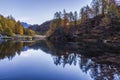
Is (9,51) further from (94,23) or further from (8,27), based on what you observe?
(8,27)

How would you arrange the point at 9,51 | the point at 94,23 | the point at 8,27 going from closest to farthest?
1. the point at 9,51
2. the point at 94,23
3. the point at 8,27

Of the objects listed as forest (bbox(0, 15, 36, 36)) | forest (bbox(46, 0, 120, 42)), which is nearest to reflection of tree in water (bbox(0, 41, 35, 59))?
forest (bbox(46, 0, 120, 42))

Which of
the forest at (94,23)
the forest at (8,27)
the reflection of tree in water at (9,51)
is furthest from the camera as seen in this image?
the forest at (8,27)

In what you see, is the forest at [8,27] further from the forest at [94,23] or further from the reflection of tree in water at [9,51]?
the reflection of tree in water at [9,51]

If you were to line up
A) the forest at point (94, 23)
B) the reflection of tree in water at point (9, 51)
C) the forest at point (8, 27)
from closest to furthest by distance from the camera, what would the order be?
the reflection of tree in water at point (9, 51), the forest at point (94, 23), the forest at point (8, 27)

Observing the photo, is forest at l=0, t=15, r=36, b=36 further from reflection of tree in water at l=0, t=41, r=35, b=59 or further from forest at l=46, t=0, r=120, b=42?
reflection of tree in water at l=0, t=41, r=35, b=59

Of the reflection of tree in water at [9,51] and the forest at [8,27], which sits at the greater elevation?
the forest at [8,27]

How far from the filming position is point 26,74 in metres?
24.9

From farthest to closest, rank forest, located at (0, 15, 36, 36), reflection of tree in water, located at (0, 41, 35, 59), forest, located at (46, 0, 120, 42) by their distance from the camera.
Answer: forest, located at (0, 15, 36, 36)
forest, located at (46, 0, 120, 42)
reflection of tree in water, located at (0, 41, 35, 59)

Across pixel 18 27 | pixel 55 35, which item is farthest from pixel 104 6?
pixel 18 27

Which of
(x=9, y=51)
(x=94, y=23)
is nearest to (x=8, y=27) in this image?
(x=94, y=23)

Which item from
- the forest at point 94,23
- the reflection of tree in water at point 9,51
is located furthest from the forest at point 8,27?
the reflection of tree in water at point 9,51

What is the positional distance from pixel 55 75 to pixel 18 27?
156 meters

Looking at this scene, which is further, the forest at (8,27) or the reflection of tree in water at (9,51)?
the forest at (8,27)
